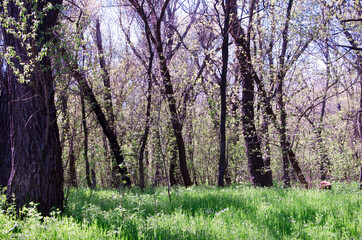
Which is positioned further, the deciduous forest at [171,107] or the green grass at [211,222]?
the deciduous forest at [171,107]

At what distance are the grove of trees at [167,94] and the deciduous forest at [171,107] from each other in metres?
0.04

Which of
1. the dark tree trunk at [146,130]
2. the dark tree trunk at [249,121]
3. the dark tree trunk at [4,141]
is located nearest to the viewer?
the dark tree trunk at [4,141]

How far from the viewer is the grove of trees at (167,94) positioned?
5.27 meters

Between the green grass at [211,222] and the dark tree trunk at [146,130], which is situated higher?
the dark tree trunk at [146,130]

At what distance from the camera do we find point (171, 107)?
11.6 meters

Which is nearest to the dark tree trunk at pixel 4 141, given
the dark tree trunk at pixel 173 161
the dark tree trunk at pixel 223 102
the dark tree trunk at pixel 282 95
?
the dark tree trunk at pixel 223 102

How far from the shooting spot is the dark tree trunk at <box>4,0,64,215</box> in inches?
198

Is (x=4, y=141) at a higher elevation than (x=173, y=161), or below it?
higher

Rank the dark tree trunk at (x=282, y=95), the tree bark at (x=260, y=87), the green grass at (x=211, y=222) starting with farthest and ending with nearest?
the tree bark at (x=260, y=87)
the dark tree trunk at (x=282, y=95)
the green grass at (x=211, y=222)

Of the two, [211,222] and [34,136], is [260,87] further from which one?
[34,136]

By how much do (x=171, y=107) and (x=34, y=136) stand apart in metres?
6.85

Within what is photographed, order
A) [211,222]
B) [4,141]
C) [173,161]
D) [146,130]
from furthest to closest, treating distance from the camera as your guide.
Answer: [173,161], [146,130], [4,141], [211,222]

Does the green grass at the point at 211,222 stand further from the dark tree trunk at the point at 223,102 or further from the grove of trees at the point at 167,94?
the dark tree trunk at the point at 223,102

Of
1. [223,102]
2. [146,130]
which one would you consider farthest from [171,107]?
[223,102]
